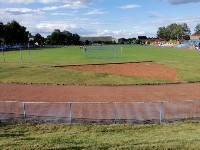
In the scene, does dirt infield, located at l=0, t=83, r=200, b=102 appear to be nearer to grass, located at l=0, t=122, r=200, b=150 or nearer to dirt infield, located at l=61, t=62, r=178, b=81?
dirt infield, located at l=61, t=62, r=178, b=81

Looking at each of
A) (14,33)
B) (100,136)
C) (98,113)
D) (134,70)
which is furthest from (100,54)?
(14,33)

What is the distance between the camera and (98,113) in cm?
2445

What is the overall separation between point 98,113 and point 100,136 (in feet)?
21.6

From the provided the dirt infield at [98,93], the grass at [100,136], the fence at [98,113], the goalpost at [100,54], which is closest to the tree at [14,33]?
the goalpost at [100,54]

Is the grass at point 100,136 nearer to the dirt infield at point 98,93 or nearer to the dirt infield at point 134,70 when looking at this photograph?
the dirt infield at point 98,93

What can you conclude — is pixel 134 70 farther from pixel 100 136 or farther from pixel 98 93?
pixel 100 136

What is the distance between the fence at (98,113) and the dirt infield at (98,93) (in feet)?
13.7

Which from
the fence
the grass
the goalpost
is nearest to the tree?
the goalpost

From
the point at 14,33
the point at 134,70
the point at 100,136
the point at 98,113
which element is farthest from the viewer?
the point at 14,33

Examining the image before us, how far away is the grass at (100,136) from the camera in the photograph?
1448 centimetres

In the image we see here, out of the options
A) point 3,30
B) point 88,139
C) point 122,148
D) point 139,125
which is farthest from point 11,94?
point 3,30

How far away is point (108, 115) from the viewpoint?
944 inches

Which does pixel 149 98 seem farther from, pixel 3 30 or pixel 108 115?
pixel 3 30

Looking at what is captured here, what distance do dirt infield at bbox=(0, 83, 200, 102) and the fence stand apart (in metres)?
4.18
